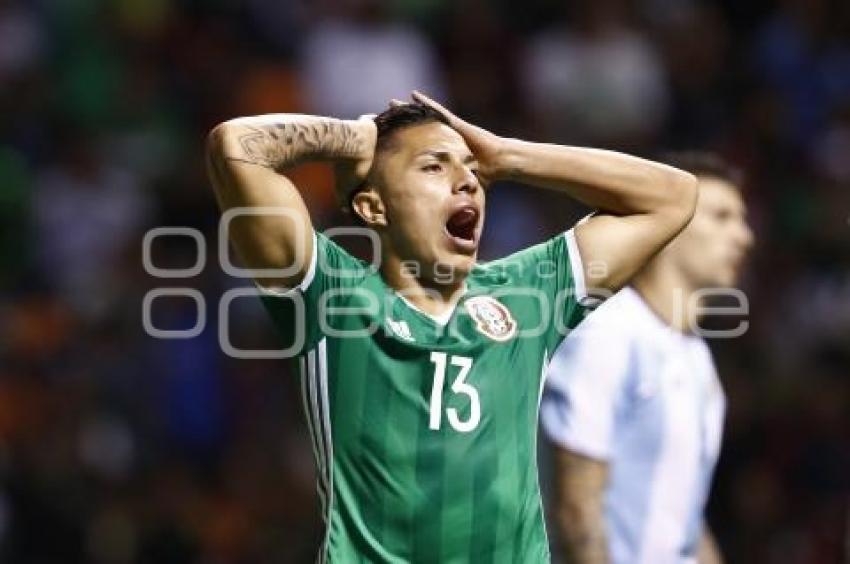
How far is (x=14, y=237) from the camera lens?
1085 cm

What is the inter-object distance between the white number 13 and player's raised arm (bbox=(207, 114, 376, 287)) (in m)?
0.44

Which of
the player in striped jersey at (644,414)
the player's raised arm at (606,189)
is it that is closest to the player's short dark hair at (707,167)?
the player in striped jersey at (644,414)

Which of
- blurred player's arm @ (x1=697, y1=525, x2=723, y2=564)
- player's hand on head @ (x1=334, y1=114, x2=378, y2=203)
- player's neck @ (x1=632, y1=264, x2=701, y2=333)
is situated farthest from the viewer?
blurred player's arm @ (x1=697, y1=525, x2=723, y2=564)

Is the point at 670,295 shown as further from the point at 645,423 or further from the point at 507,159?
the point at 507,159

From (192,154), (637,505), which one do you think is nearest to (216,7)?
(192,154)

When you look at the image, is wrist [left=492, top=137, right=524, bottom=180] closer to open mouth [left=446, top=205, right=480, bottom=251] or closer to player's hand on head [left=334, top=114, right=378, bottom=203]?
open mouth [left=446, top=205, right=480, bottom=251]

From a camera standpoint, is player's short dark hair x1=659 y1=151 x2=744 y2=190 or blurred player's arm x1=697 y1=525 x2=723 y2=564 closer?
blurred player's arm x1=697 y1=525 x2=723 y2=564

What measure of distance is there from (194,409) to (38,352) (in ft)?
2.82

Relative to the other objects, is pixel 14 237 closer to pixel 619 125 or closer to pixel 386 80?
pixel 386 80

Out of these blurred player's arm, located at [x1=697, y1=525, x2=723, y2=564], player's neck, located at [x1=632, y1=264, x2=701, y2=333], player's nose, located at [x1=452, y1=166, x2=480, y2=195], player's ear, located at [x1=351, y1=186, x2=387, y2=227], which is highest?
player's nose, located at [x1=452, y1=166, x2=480, y2=195]

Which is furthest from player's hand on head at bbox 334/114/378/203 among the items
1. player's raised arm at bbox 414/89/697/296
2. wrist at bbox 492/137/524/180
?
wrist at bbox 492/137/524/180

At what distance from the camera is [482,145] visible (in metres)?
5.38

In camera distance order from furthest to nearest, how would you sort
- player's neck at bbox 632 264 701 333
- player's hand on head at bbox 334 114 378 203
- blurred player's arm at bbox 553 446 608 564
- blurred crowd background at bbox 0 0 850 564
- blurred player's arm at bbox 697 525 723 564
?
blurred crowd background at bbox 0 0 850 564 < blurred player's arm at bbox 697 525 723 564 < player's neck at bbox 632 264 701 333 < blurred player's arm at bbox 553 446 608 564 < player's hand on head at bbox 334 114 378 203

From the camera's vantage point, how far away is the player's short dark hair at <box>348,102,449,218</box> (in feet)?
17.7
